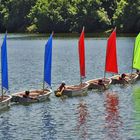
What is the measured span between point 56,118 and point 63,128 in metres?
4.49

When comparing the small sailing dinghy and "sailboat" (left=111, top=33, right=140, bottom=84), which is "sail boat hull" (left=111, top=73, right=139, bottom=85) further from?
the small sailing dinghy

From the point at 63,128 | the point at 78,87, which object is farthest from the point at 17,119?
the point at 78,87

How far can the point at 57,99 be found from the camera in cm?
6031

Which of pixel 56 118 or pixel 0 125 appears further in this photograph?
pixel 56 118

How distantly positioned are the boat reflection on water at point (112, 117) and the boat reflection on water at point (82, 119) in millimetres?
1926

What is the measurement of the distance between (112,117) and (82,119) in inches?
117

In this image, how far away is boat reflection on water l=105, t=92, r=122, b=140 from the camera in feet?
141

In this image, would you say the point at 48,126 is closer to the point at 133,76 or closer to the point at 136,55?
the point at 136,55

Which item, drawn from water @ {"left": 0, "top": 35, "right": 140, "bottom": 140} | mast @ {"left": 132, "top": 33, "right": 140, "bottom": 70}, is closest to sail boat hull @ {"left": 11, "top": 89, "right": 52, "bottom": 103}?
water @ {"left": 0, "top": 35, "right": 140, "bottom": 140}

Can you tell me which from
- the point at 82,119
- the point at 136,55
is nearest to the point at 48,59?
the point at 82,119

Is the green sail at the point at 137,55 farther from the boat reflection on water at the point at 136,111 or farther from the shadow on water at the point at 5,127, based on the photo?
the shadow on water at the point at 5,127

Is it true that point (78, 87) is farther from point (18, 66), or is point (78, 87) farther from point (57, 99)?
point (18, 66)

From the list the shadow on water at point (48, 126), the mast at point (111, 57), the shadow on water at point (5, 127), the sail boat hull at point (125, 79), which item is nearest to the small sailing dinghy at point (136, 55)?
the sail boat hull at point (125, 79)

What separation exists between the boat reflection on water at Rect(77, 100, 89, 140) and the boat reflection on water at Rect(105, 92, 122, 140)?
75.8 inches
